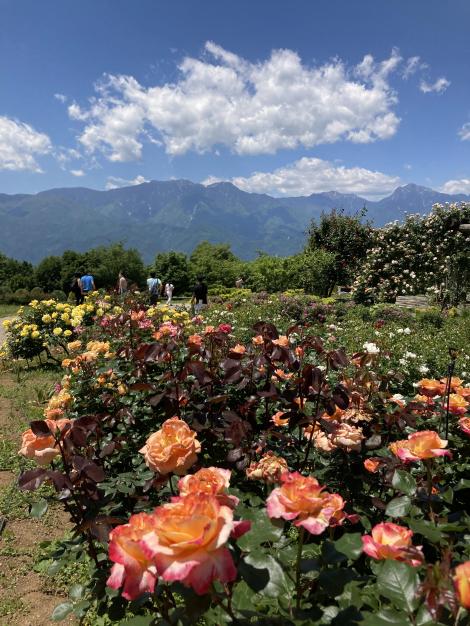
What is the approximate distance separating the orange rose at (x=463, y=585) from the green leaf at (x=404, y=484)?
1.86 ft

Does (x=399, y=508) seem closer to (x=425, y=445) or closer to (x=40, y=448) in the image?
(x=425, y=445)

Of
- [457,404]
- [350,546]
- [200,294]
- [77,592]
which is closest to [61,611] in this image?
[77,592]

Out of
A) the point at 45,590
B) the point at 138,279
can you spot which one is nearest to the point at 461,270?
the point at 45,590

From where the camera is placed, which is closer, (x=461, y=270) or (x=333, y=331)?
(x=333, y=331)

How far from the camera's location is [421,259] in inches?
616

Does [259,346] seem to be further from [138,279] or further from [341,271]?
[138,279]

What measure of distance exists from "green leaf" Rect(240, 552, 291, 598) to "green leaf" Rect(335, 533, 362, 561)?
0.58 ft

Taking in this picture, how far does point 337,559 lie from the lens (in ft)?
3.03

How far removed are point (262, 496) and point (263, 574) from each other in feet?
3.23

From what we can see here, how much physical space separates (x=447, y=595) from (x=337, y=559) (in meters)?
0.32

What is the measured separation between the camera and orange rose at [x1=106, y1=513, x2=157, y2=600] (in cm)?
71

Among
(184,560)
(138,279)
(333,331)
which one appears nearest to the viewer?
(184,560)

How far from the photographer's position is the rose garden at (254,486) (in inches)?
28.8

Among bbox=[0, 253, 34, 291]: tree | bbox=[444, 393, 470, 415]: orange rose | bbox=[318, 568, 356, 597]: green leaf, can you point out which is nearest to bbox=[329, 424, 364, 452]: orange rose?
bbox=[444, 393, 470, 415]: orange rose
